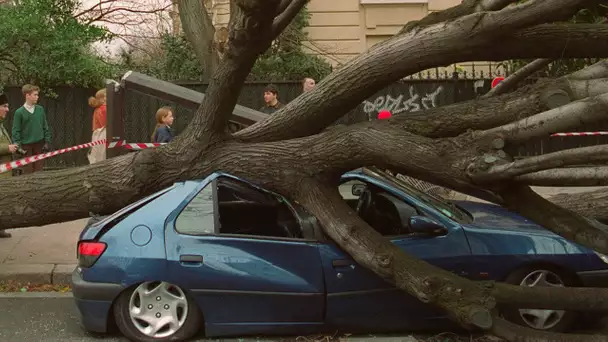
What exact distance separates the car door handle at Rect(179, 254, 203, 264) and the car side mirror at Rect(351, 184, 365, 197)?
158 centimetres

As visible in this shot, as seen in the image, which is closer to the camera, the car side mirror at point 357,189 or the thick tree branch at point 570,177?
the thick tree branch at point 570,177

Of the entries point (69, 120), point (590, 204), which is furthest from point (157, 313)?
point (69, 120)

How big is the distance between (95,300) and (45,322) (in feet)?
3.41

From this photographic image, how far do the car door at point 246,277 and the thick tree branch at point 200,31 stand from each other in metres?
7.50

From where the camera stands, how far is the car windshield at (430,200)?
561 cm

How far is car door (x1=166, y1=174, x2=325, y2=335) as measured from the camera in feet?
16.7

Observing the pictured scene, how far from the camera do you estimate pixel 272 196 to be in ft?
18.6

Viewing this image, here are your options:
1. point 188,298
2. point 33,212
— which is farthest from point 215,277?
point 33,212

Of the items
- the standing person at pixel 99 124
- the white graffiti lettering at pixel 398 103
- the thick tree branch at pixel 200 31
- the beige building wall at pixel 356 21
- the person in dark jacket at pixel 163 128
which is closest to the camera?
the person in dark jacket at pixel 163 128

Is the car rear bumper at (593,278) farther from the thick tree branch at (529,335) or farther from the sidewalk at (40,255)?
the sidewalk at (40,255)

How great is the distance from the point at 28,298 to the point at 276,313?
9.39ft

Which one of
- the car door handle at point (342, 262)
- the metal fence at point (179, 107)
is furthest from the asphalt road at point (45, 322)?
the metal fence at point (179, 107)

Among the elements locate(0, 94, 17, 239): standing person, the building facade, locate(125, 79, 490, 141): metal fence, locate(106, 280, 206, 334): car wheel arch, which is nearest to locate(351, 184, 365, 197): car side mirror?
locate(106, 280, 206, 334): car wheel arch

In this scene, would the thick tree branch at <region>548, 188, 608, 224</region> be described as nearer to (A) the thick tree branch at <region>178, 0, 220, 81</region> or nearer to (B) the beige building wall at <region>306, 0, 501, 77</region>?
(A) the thick tree branch at <region>178, 0, 220, 81</region>
